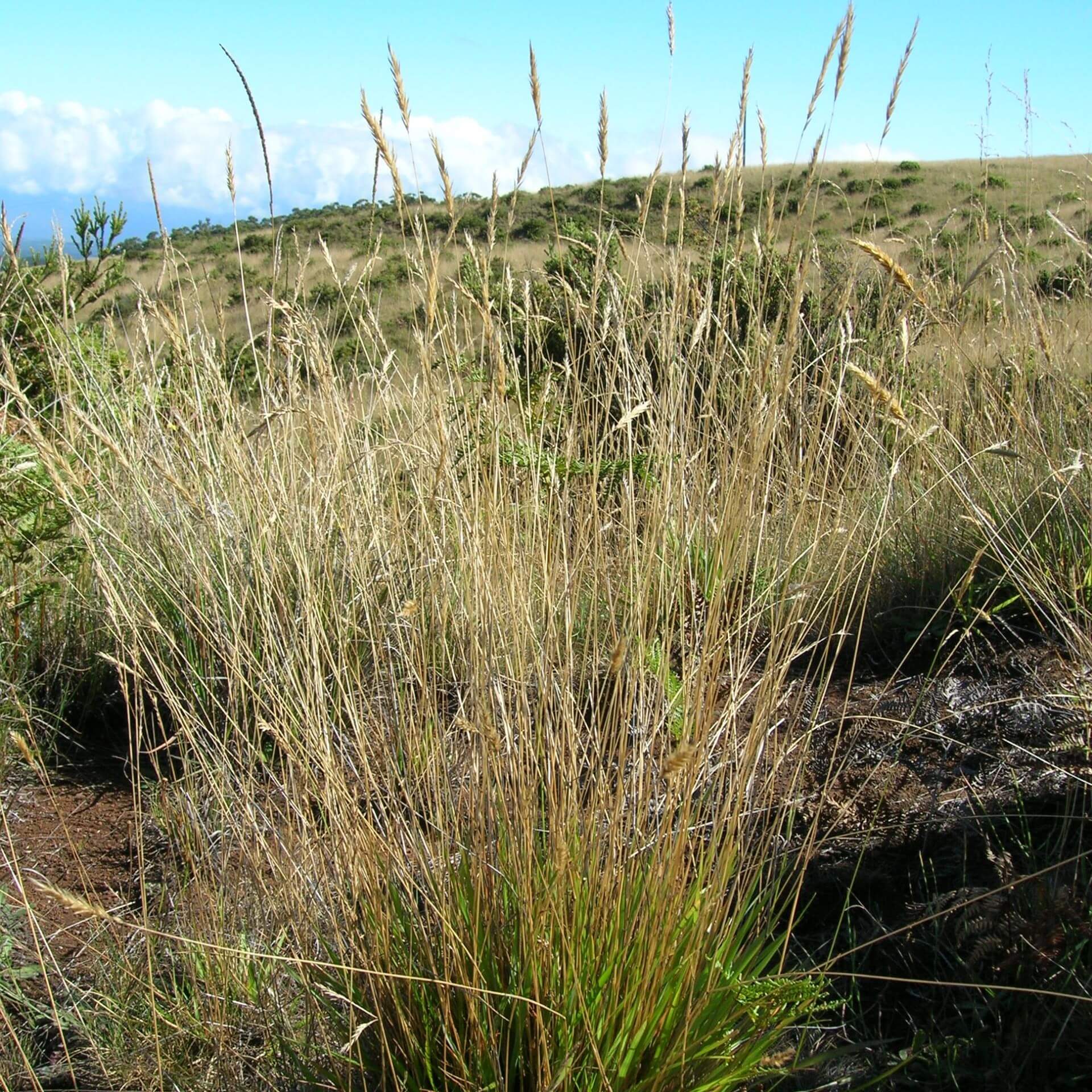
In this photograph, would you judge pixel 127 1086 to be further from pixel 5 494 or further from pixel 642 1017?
pixel 5 494

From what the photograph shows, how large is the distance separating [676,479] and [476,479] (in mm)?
690

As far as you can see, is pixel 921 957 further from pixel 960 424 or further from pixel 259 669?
pixel 960 424

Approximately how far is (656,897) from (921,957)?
0.91m

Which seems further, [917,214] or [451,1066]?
[917,214]

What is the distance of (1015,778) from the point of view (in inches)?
84.4

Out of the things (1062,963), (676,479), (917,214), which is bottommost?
(1062,963)

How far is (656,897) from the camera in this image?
1.33 m

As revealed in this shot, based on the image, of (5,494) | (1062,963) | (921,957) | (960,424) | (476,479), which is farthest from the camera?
(960,424)

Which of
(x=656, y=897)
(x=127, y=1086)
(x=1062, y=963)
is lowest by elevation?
(x=127, y=1086)

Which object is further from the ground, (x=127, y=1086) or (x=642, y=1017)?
(x=642, y=1017)

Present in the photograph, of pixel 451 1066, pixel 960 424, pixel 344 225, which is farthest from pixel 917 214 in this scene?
pixel 451 1066

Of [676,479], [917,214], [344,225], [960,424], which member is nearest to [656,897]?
[676,479]

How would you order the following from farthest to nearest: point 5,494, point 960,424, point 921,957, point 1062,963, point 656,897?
point 960,424, point 5,494, point 921,957, point 1062,963, point 656,897

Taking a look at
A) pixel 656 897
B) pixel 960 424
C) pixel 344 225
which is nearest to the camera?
pixel 656 897
